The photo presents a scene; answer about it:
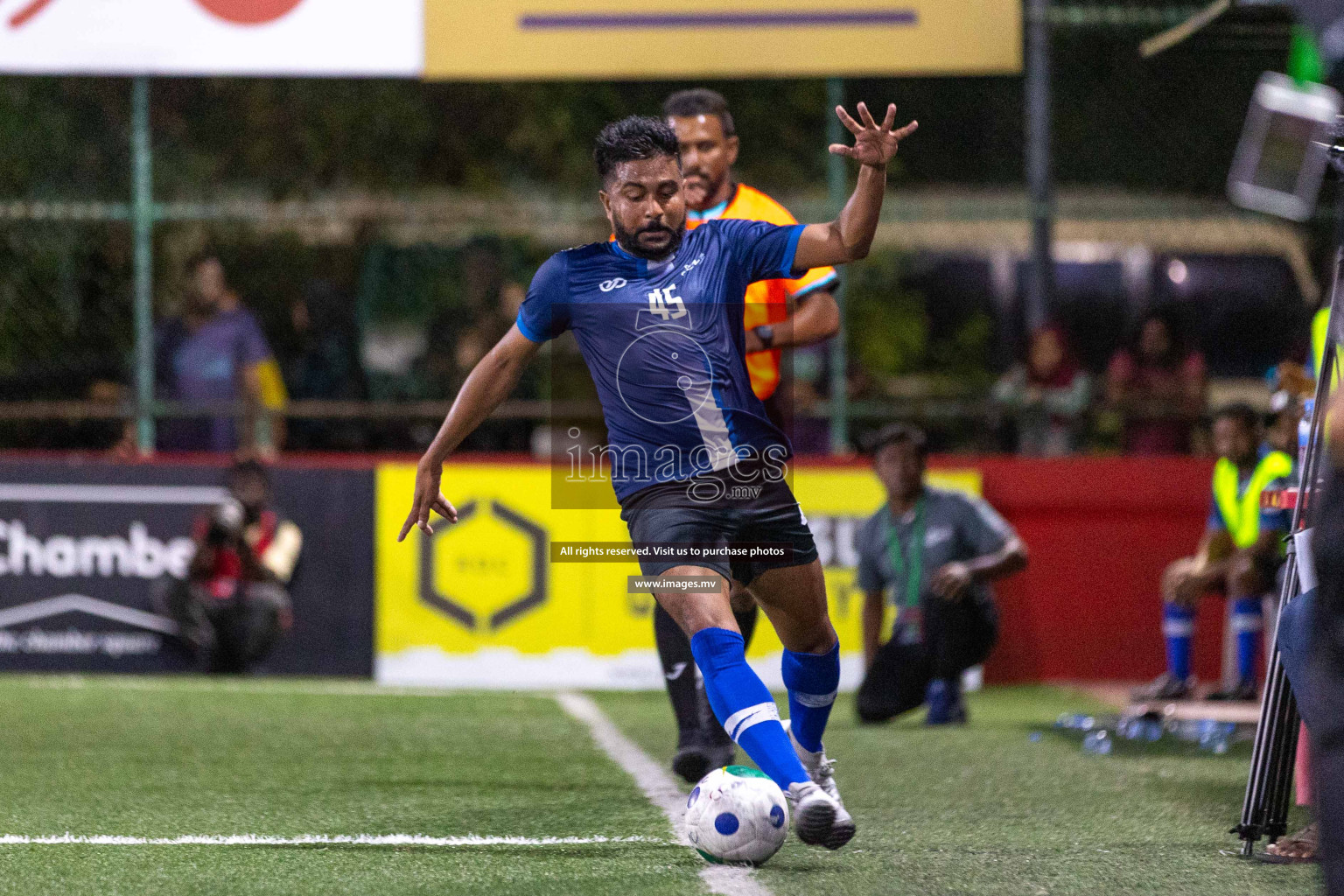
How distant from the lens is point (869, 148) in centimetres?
451

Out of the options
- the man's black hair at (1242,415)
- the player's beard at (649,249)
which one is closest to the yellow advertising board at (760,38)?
the man's black hair at (1242,415)

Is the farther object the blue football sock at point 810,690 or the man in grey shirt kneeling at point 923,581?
the man in grey shirt kneeling at point 923,581

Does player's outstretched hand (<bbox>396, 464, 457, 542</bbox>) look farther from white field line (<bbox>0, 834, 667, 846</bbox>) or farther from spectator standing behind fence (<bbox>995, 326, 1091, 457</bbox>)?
spectator standing behind fence (<bbox>995, 326, 1091, 457</bbox>)

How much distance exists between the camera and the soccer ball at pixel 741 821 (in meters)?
A: 4.34

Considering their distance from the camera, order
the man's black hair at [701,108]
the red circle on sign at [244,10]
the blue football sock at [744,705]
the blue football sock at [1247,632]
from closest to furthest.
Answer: the blue football sock at [744,705] < the man's black hair at [701,108] < the blue football sock at [1247,632] < the red circle on sign at [244,10]

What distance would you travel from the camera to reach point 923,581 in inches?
340

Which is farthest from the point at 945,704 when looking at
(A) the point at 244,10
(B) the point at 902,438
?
(A) the point at 244,10

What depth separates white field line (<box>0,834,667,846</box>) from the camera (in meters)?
4.68

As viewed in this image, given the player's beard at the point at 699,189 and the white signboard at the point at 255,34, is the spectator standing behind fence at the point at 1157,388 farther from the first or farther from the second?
the player's beard at the point at 699,189

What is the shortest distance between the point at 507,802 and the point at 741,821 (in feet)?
4.76

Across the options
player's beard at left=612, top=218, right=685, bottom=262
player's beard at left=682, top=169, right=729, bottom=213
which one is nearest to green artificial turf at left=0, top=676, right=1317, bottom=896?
player's beard at left=612, top=218, right=685, bottom=262

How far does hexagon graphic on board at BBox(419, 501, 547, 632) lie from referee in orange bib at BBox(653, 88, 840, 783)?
140 inches

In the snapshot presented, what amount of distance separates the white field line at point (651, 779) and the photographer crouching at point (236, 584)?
1.68m

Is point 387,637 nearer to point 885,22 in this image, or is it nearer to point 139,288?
point 139,288
